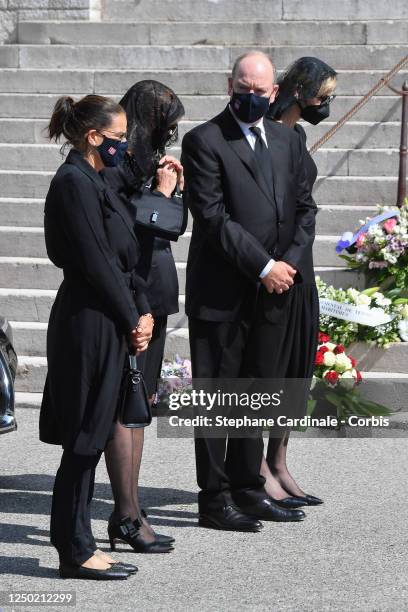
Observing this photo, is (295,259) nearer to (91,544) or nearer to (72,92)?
(91,544)

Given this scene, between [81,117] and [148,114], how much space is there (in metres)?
0.70

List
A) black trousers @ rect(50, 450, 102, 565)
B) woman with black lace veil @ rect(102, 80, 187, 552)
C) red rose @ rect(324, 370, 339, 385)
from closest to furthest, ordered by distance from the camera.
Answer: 1. black trousers @ rect(50, 450, 102, 565)
2. woman with black lace veil @ rect(102, 80, 187, 552)
3. red rose @ rect(324, 370, 339, 385)

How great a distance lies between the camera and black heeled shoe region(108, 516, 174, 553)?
5145mm

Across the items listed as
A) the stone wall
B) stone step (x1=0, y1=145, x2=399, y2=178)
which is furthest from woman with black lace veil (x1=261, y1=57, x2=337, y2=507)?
the stone wall

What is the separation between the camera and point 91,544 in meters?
4.75

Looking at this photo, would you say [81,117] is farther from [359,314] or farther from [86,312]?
[359,314]

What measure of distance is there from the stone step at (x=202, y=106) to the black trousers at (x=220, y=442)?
5.13m

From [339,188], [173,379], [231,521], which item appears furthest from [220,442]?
[339,188]

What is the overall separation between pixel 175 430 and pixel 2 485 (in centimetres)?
142

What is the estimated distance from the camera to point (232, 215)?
5.48 m

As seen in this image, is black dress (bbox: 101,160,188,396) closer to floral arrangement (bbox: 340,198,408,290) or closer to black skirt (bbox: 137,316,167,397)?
black skirt (bbox: 137,316,167,397)

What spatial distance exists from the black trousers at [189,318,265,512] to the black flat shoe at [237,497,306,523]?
5cm

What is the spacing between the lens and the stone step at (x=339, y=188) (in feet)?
31.1

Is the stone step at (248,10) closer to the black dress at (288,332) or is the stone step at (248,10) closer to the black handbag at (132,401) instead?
the black dress at (288,332)
